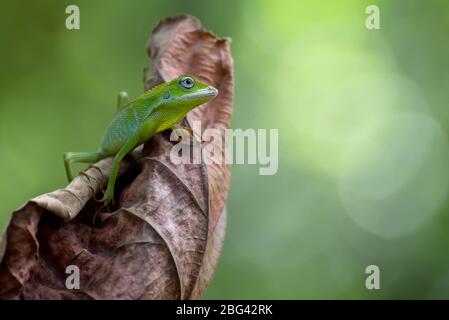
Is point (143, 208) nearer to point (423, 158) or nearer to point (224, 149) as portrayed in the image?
point (224, 149)

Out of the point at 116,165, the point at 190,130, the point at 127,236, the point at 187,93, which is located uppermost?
the point at 187,93

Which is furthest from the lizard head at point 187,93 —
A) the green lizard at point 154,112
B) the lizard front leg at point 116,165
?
the lizard front leg at point 116,165

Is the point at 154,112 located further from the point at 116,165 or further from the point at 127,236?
the point at 127,236

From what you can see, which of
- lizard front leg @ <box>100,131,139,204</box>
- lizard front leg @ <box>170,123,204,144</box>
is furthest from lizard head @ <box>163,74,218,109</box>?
lizard front leg @ <box>100,131,139,204</box>

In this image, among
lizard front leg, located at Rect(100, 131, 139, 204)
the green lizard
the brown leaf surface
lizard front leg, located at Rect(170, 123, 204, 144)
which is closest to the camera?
the brown leaf surface

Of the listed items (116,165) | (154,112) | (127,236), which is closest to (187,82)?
(154,112)

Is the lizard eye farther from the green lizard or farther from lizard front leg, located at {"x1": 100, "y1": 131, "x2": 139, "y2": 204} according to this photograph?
lizard front leg, located at {"x1": 100, "y1": 131, "x2": 139, "y2": 204}

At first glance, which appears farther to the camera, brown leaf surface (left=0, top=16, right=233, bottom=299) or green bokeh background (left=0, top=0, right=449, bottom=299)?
green bokeh background (left=0, top=0, right=449, bottom=299)
